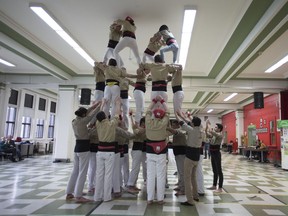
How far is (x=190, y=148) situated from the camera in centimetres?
492

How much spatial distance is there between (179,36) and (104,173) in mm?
4853

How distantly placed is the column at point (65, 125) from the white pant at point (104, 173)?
25.6 feet

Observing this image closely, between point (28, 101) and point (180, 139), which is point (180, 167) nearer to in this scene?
point (180, 139)

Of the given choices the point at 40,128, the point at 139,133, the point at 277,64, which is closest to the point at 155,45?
the point at 139,133

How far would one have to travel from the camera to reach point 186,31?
706 centimetres

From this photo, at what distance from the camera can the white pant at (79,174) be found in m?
5.01

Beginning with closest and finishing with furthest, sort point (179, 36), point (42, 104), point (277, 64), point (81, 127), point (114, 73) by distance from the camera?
point (81, 127) → point (114, 73) → point (179, 36) → point (277, 64) → point (42, 104)

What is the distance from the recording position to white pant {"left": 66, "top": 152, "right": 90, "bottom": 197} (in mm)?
5012

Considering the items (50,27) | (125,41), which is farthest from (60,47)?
(125,41)

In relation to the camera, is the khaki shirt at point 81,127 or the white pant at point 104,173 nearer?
the white pant at point 104,173

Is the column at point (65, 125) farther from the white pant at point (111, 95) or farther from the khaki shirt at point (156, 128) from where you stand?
the khaki shirt at point (156, 128)

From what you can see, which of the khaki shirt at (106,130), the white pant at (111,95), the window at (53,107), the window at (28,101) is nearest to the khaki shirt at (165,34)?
the white pant at (111,95)

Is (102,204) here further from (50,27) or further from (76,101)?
(76,101)

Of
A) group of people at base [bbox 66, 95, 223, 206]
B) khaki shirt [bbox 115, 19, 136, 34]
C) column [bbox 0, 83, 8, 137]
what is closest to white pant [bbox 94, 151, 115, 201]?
group of people at base [bbox 66, 95, 223, 206]
